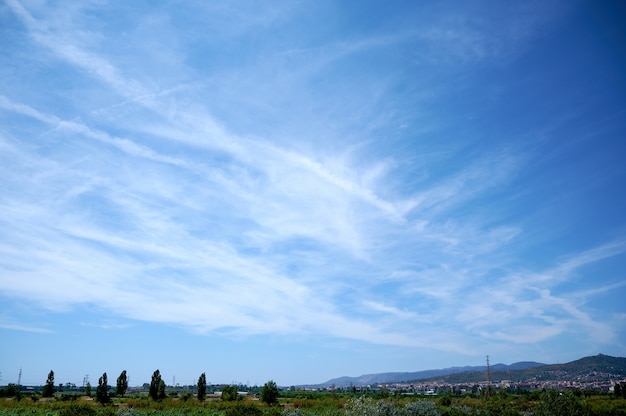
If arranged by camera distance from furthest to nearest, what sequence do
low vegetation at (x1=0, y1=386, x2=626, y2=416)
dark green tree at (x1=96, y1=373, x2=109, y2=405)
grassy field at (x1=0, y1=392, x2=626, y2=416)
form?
dark green tree at (x1=96, y1=373, x2=109, y2=405) < low vegetation at (x1=0, y1=386, x2=626, y2=416) < grassy field at (x1=0, y1=392, x2=626, y2=416)

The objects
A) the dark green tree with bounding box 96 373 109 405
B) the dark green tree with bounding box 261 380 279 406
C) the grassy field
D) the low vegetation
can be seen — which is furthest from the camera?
the dark green tree with bounding box 261 380 279 406

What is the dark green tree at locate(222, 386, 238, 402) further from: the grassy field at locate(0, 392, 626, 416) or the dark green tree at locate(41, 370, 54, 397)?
the dark green tree at locate(41, 370, 54, 397)

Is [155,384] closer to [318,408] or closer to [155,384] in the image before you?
[155,384]

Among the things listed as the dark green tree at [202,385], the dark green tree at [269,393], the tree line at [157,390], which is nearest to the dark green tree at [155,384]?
the tree line at [157,390]

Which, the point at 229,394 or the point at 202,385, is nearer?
the point at 202,385

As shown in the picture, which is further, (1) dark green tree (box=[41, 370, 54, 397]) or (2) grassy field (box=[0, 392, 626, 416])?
(1) dark green tree (box=[41, 370, 54, 397])

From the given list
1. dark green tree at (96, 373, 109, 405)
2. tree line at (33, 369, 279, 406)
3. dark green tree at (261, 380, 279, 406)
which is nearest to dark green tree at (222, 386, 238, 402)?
tree line at (33, 369, 279, 406)

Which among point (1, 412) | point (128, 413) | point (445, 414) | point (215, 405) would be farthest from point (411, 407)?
point (1, 412)

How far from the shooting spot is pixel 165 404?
244 feet

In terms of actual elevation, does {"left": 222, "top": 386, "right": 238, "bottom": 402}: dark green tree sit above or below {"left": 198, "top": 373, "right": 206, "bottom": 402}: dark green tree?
below

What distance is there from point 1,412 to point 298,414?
37775mm

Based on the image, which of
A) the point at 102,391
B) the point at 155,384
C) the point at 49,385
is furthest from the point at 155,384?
the point at 49,385

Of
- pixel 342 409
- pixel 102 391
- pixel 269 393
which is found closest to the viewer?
pixel 342 409

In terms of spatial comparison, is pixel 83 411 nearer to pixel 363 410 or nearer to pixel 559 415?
pixel 363 410
